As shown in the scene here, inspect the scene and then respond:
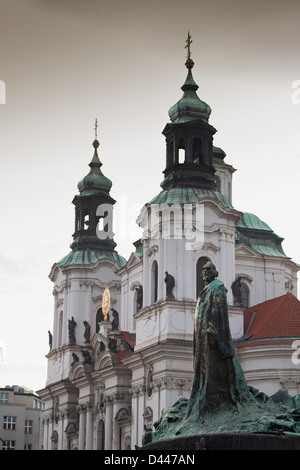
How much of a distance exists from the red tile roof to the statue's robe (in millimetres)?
24990

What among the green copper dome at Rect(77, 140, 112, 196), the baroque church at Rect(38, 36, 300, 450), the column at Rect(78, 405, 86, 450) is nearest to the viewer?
the baroque church at Rect(38, 36, 300, 450)

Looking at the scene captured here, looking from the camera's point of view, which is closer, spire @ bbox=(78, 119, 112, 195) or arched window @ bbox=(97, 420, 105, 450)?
arched window @ bbox=(97, 420, 105, 450)

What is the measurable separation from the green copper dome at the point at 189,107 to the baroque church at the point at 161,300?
0.06 metres

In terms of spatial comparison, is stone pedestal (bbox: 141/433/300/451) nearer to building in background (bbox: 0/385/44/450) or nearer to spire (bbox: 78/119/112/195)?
spire (bbox: 78/119/112/195)

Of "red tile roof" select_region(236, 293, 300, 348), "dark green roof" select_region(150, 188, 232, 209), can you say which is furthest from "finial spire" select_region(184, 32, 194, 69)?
"red tile roof" select_region(236, 293, 300, 348)

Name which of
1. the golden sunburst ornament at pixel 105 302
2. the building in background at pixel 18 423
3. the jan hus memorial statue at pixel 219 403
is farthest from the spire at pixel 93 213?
the jan hus memorial statue at pixel 219 403

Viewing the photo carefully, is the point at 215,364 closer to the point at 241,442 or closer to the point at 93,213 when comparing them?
the point at 241,442

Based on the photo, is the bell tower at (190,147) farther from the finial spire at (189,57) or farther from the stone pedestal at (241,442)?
the stone pedestal at (241,442)

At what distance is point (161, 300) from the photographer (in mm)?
42688

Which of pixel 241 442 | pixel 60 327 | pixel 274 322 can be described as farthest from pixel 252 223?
pixel 241 442

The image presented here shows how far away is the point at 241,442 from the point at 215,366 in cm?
184

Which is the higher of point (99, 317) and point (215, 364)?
point (99, 317)

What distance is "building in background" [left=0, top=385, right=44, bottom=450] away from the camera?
7088 centimetres
